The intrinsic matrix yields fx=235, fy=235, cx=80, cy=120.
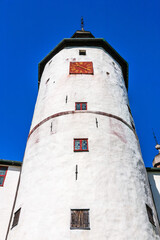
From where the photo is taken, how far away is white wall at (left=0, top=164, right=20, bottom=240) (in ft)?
35.6

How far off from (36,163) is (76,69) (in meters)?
7.30

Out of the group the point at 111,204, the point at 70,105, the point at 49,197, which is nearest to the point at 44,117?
the point at 70,105

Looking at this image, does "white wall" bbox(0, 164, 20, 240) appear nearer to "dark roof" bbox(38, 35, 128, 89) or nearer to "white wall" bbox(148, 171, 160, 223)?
"white wall" bbox(148, 171, 160, 223)

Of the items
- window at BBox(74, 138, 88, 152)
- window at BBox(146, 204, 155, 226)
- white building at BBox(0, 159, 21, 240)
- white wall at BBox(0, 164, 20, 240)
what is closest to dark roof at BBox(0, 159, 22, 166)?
white building at BBox(0, 159, 21, 240)

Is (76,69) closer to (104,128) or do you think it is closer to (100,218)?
(104,128)

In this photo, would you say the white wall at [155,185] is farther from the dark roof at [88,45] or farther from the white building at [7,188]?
the dark roof at [88,45]

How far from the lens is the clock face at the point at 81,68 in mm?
15203

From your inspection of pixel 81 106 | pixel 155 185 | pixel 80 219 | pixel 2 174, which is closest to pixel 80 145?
pixel 81 106

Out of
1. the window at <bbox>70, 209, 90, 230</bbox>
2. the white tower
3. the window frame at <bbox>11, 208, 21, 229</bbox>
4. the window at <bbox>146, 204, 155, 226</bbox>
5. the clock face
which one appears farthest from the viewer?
the clock face

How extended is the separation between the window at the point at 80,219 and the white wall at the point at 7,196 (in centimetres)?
424

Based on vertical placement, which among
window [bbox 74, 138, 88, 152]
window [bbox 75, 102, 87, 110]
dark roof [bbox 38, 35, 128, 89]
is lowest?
window [bbox 74, 138, 88, 152]

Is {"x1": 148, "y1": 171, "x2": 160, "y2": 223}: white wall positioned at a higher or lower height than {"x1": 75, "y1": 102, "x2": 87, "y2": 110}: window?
lower

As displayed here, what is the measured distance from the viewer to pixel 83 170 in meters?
9.59

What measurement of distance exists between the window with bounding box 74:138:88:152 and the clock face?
19.3 ft
